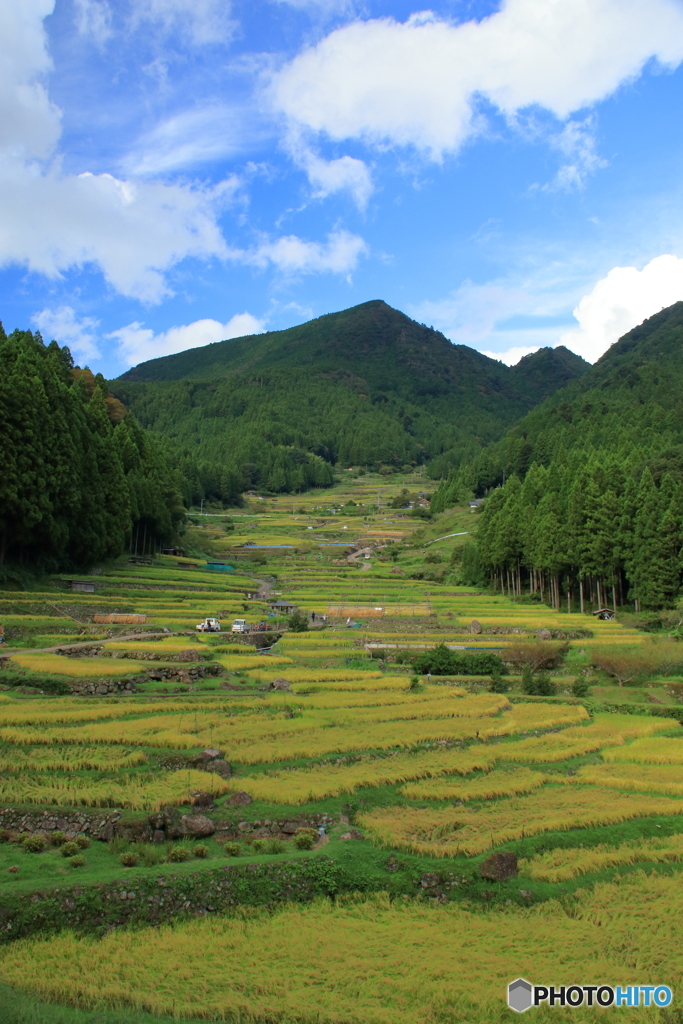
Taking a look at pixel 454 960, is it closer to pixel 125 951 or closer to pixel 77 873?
pixel 125 951

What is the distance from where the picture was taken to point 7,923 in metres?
11.8

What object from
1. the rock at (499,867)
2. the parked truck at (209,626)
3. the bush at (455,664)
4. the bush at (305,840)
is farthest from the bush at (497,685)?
the bush at (305,840)

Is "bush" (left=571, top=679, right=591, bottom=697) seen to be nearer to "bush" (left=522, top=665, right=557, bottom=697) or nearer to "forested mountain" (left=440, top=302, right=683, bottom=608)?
"bush" (left=522, top=665, right=557, bottom=697)

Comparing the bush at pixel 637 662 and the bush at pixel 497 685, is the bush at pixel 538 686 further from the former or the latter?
the bush at pixel 637 662

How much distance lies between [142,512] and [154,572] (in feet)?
25.9

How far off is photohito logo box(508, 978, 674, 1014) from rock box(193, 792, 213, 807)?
326 inches

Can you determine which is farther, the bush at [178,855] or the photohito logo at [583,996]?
the bush at [178,855]

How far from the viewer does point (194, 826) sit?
596 inches

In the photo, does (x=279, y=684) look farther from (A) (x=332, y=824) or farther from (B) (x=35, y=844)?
(B) (x=35, y=844)

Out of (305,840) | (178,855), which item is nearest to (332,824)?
(305,840)

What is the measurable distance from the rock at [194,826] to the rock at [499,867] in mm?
6102

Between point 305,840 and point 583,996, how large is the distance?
648 centimetres

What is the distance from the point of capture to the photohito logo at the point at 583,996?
1036 cm

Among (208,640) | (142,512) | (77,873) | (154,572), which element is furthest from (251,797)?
(142,512)
